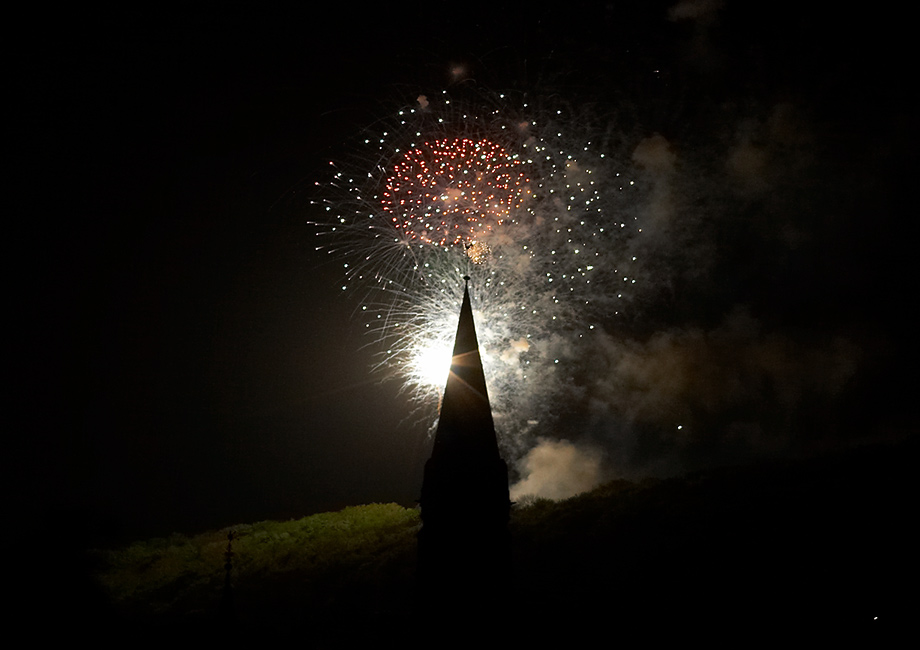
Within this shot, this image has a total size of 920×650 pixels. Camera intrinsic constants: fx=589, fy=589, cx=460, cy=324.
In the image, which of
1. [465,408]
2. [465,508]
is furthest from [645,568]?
[465,408]

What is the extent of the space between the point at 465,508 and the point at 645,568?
9752 mm

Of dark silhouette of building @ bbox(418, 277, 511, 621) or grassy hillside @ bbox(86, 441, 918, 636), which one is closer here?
dark silhouette of building @ bbox(418, 277, 511, 621)

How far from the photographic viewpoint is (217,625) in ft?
58.6

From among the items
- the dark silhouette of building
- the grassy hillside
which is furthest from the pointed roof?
the grassy hillside

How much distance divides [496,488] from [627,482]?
18285 mm

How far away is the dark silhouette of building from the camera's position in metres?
17.3

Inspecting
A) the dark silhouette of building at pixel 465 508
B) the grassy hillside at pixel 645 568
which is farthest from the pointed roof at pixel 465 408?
the grassy hillside at pixel 645 568

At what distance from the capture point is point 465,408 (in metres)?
19.2

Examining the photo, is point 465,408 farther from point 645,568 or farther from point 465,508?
point 645,568

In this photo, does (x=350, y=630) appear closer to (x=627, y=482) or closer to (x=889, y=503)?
(x=627, y=482)

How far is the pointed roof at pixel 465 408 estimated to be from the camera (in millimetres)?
18688

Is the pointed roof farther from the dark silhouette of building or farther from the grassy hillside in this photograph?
the grassy hillside

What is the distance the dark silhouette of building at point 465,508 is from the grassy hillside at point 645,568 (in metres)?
1.02

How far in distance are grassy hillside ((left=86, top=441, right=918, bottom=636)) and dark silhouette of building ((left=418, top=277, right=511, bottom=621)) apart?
102 centimetres
